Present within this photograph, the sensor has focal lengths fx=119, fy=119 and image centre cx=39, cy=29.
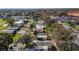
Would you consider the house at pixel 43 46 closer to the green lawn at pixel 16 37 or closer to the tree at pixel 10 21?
the green lawn at pixel 16 37

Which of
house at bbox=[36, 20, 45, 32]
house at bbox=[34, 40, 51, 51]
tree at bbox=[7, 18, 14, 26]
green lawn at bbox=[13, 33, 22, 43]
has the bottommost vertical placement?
house at bbox=[34, 40, 51, 51]

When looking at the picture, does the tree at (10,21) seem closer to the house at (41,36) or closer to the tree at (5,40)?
the tree at (5,40)

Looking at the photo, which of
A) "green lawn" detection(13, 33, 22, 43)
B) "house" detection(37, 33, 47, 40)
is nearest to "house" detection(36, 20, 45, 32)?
"house" detection(37, 33, 47, 40)

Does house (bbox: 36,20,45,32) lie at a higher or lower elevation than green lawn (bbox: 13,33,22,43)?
higher

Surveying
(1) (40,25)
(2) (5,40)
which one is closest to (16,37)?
(2) (5,40)

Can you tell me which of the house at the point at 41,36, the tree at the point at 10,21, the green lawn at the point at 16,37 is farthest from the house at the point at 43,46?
the tree at the point at 10,21

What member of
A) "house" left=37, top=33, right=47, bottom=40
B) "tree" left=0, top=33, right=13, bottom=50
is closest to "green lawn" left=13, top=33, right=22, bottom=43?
"tree" left=0, top=33, right=13, bottom=50

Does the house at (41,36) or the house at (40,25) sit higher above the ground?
the house at (40,25)

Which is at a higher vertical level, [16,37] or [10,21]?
[10,21]

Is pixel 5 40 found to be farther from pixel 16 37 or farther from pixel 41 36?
pixel 41 36

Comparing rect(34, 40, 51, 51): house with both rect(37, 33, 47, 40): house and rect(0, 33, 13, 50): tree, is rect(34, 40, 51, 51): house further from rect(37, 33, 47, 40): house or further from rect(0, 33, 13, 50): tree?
rect(0, 33, 13, 50): tree

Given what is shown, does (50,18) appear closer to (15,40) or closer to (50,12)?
(50,12)

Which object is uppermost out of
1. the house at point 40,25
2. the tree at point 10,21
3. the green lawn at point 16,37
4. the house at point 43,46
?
the tree at point 10,21

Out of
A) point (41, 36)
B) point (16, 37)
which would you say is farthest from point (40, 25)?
point (16, 37)
